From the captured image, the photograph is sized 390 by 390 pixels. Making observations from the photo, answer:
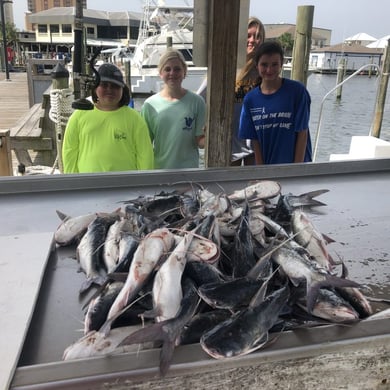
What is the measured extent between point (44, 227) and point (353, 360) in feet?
5.79

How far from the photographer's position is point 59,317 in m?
1.66

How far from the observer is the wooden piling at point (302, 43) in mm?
8422

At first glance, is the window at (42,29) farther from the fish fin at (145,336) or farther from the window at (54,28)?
the fish fin at (145,336)

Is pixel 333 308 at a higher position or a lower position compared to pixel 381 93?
lower

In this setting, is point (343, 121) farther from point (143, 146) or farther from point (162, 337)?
point (162, 337)

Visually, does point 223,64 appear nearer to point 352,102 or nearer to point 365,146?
point 365,146

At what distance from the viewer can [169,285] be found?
1624mm

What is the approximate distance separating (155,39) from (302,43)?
21.4 m

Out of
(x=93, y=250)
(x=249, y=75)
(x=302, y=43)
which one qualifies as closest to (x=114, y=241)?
(x=93, y=250)

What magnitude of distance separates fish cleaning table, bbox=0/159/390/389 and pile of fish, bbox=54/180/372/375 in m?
0.06

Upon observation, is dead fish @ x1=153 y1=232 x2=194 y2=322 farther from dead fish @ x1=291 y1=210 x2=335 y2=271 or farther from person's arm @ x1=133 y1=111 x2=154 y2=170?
person's arm @ x1=133 y1=111 x2=154 y2=170

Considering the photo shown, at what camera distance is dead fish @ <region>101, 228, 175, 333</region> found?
157cm

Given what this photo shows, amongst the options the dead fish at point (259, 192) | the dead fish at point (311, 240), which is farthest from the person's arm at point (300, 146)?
the dead fish at point (311, 240)

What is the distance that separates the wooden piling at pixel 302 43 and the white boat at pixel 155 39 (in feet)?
56.6
